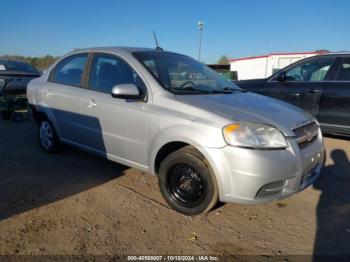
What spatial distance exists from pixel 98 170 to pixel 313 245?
9.68ft

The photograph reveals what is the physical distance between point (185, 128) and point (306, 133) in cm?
126

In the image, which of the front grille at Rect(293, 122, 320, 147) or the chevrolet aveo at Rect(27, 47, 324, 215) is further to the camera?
the front grille at Rect(293, 122, 320, 147)

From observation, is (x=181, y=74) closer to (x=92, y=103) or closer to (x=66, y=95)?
(x=92, y=103)

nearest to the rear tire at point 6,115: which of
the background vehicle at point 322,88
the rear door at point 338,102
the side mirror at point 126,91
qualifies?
the side mirror at point 126,91

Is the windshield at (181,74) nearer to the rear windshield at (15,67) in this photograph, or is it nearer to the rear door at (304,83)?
the rear door at (304,83)

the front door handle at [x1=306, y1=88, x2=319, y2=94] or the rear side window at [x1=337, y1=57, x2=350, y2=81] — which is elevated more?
the rear side window at [x1=337, y1=57, x2=350, y2=81]

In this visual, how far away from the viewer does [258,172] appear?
116 inches

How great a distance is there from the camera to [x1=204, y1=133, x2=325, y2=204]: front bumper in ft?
9.64

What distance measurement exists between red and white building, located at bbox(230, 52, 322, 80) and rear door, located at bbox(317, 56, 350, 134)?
1928 cm

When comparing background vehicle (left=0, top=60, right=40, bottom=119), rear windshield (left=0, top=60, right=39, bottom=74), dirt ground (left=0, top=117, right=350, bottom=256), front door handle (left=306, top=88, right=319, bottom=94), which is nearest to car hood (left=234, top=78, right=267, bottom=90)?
front door handle (left=306, top=88, right=319, bottom=94)

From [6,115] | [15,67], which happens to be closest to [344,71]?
[6,115]

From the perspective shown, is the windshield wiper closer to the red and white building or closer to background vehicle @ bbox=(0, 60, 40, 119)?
background vehicle @ bbox=(0, 60, 40, 119)

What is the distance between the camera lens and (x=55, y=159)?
515 centimetres

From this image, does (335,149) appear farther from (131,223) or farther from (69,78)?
(69,78)
